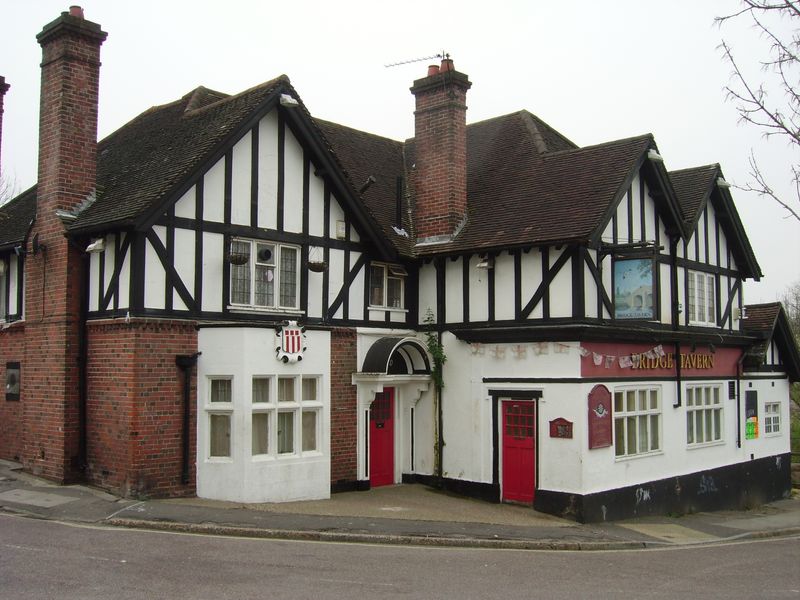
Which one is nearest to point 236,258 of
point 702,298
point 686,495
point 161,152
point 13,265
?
point 161,152

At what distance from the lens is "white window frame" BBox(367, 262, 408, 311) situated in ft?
60.0

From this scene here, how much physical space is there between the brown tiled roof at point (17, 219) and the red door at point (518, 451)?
10770mm

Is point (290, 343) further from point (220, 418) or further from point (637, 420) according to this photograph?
point (637, 420)

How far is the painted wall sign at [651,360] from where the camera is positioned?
16.1 m

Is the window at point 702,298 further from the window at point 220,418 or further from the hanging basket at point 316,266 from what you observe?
the window at point 220,418

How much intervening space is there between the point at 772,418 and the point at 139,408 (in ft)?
61.0

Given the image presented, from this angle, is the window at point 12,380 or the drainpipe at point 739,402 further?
the drainpipe at point 739,402

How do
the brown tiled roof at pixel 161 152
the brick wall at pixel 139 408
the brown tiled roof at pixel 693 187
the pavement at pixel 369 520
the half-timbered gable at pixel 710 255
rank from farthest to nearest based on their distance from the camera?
the half-timbered gable at pixel 710 255, the brown tiled roof at pixel 693 187, the brown tiled roof at pixel 161 152, the brick wall at pixel 139 408, the pavement at pixel 369 520

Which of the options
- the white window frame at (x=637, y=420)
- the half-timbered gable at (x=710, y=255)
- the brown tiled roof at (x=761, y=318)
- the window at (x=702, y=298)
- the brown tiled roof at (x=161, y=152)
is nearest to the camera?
the brown tiled roof at (x=161, y=152)

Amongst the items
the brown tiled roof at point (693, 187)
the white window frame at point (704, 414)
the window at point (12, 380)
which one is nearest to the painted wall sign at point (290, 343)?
the window at point (12, 380)

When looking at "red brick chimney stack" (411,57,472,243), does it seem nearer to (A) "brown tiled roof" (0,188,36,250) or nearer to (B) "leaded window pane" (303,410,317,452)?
(B) "leaded window pane" (303,410,317,452)

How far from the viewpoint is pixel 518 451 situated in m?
16.7

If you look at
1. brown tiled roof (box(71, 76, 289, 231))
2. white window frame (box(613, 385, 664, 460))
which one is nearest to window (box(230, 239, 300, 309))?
brown tiled roof (box(71, 76, 289, 231))

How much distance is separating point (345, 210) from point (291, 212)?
1.44 m
